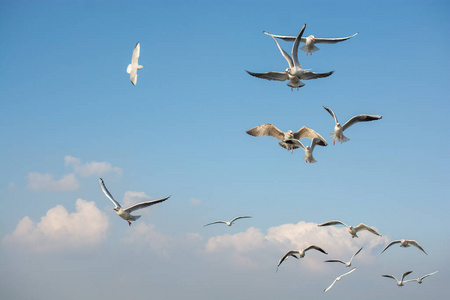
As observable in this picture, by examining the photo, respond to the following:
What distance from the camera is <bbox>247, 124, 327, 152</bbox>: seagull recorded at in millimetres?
38656

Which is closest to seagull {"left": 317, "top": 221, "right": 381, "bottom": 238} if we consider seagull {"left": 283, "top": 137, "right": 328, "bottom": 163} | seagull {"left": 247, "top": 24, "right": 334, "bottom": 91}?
→ seagull {"left": 283, "top": 137, "right": 328, "bottom": 163}

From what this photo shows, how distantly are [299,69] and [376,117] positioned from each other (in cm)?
644

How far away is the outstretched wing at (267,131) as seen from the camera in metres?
39.3

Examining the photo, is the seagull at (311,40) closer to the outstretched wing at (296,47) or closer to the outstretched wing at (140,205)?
the outstretched wing at (296,47)

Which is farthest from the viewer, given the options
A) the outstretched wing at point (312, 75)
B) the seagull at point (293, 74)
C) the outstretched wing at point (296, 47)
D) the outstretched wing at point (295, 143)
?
the outstretched wing at point (295, 143)

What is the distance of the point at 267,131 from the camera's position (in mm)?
39594

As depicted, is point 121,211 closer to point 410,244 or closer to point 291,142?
point 291,142

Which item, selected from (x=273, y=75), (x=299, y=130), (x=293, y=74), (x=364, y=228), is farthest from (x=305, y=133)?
(x=364, y=228)

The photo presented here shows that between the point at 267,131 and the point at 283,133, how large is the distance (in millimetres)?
1233

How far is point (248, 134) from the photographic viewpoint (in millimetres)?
39938

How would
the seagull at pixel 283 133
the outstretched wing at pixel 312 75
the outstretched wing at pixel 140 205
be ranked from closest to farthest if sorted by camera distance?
the outstretched wing at pixel 140 205 → the outstretched wing at pixel 312 75 → the seagull at pixel 283 133

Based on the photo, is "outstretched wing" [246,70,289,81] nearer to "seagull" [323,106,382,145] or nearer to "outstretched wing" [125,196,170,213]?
"seagull" [323,106,382,145]

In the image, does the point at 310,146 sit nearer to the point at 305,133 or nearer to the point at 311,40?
the point at 305,133

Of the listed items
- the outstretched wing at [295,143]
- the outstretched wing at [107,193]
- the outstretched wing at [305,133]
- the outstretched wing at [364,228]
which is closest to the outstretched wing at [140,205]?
the outstretched wing at [107,193]
